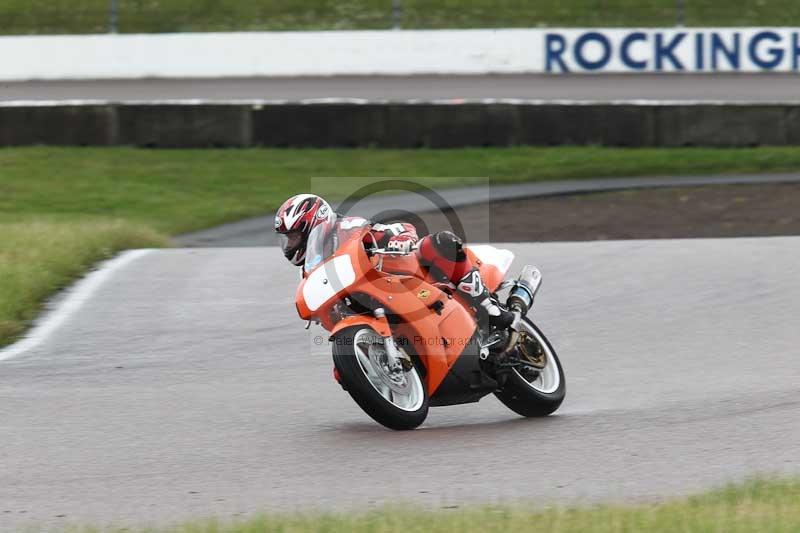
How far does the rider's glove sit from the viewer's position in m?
6.00

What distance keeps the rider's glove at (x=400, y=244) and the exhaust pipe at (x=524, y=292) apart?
0.73 metres

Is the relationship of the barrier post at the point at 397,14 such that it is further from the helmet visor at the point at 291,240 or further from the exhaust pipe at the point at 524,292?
the helmet visor at the point at 291,240

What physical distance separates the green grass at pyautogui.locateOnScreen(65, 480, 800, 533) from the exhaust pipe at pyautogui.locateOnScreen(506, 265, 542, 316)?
1.79 meters

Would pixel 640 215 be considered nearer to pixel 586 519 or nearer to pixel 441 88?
pixel 441 88

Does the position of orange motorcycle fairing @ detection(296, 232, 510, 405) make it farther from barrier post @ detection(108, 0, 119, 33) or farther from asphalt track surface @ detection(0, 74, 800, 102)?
barrier post @ detection(108, 0, 119, 33)

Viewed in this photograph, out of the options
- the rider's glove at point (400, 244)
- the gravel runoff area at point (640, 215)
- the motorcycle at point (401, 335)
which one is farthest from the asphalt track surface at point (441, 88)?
the rider's glove at point (400, 244)

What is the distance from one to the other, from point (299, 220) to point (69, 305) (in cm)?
400

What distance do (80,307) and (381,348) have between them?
4021 mm

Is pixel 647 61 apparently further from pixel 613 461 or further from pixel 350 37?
pixel 613 461

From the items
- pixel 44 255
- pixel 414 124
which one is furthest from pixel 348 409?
pixel 414 124

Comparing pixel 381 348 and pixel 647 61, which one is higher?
pixel 647 61

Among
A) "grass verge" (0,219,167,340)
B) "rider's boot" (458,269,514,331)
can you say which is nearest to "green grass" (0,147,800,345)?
"grass verge" (0,219,167,340)

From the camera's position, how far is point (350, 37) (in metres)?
21.8

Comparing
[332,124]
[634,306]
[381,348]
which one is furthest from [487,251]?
[332,124]
